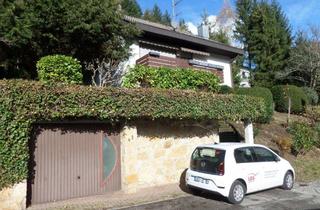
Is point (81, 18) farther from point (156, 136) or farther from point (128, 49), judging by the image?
point (156, 136)

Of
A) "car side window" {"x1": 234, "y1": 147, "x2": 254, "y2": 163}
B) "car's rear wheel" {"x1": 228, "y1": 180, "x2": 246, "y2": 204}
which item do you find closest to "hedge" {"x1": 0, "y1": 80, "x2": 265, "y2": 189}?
"car side window" {"x1": 234, "y1": 147, "x2": 254, "y2": 163}

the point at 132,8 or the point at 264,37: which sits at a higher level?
the point at 132,8

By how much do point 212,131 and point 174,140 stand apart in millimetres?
1941

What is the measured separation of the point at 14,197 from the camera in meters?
9.41

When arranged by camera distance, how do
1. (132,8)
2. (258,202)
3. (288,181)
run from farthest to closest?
(132,8)
(288,181)
(258,202)

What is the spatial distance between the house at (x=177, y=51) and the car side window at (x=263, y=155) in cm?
708

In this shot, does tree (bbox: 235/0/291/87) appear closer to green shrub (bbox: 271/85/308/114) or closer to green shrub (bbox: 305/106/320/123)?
green shrub (bbox: 271/85/308/114)

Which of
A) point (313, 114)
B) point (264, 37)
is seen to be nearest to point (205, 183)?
point (313, 114)

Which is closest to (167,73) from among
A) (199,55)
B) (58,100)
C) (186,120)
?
(186,120)

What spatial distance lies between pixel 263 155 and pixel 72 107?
6.19 meters

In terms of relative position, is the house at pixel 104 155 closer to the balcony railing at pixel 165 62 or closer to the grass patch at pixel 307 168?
the grass patch at pixel 307 168

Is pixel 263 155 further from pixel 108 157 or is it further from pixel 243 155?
pixel 108 157

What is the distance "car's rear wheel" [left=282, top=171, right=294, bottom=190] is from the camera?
40.0ft

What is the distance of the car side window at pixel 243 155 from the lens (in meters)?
10.6
